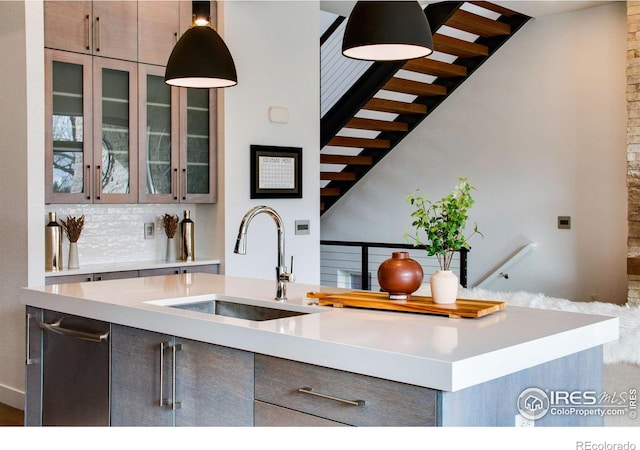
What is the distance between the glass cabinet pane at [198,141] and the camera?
5430 millimetres

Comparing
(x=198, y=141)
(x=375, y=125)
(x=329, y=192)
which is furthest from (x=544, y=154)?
(x=198, y=141)

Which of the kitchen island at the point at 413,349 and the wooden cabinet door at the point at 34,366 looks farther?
the wooden cabinet door at the point at 34,366

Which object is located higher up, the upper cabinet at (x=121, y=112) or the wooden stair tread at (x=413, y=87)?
the wooden stair tread at (x=413, y=87)

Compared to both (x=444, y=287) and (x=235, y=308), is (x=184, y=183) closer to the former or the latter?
(x=235, y=308)

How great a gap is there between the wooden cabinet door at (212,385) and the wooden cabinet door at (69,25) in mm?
2768

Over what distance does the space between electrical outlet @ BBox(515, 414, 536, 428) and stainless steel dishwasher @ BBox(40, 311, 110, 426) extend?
1.58m

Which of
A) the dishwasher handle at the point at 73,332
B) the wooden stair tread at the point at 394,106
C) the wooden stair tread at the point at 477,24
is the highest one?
the wooden stair tread at the point at 477,24

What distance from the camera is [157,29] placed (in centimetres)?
520

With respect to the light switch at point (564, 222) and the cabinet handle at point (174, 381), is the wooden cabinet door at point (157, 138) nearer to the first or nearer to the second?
the cabinet handle at point (174, 381)

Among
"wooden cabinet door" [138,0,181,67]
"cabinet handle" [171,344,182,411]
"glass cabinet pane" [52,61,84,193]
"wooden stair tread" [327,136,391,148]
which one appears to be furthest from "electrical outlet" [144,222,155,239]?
"cabinet handle" [171,344,182,411]

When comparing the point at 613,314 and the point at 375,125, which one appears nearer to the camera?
the point at 613,314

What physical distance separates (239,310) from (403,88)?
4895 mm

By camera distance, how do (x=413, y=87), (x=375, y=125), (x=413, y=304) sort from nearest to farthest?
(x=413, y=304) → (x=413, y=87) → (x=375, y=125)

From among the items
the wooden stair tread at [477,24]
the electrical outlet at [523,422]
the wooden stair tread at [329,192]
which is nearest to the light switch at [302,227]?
the wooden stair tread at [477,24]
